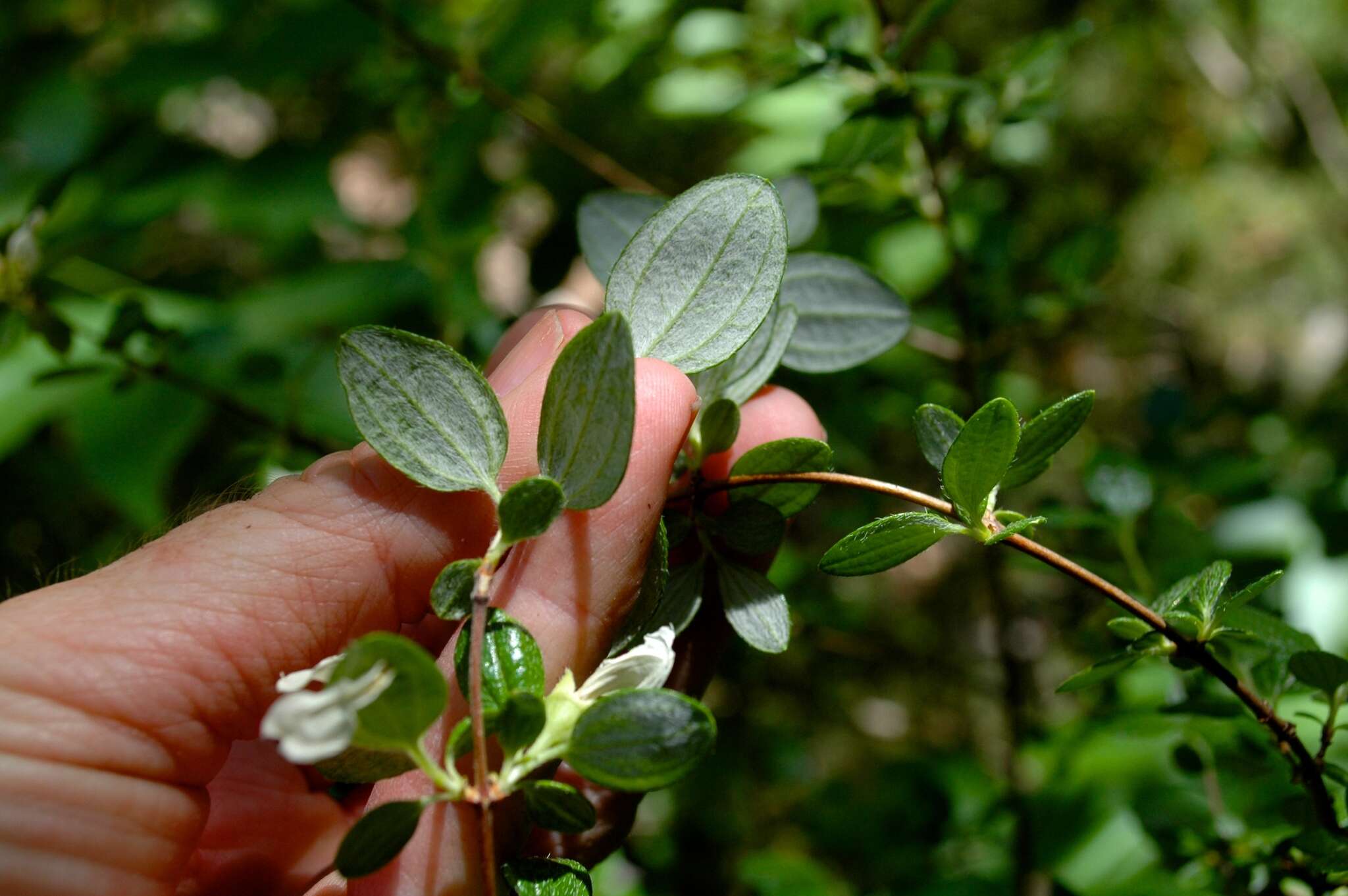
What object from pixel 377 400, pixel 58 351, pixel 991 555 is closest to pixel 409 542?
pixel 377 400

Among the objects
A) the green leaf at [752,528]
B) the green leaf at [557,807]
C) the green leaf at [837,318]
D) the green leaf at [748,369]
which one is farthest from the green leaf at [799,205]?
the green leaf at [557,807]

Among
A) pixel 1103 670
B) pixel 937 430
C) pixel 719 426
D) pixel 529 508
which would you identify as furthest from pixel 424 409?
pixel 1103 670

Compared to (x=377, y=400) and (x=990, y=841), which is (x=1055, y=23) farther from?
(x=377, y=400)

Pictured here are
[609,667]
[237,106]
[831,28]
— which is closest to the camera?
[609,667]

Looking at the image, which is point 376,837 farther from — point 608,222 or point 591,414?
point 608,222

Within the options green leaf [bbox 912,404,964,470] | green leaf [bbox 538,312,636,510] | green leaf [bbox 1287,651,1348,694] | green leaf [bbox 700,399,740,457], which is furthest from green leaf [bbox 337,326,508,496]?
green leaf [bbox 1287,651,1348,694]

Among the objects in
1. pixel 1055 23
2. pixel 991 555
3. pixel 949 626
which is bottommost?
pixel 949 626
